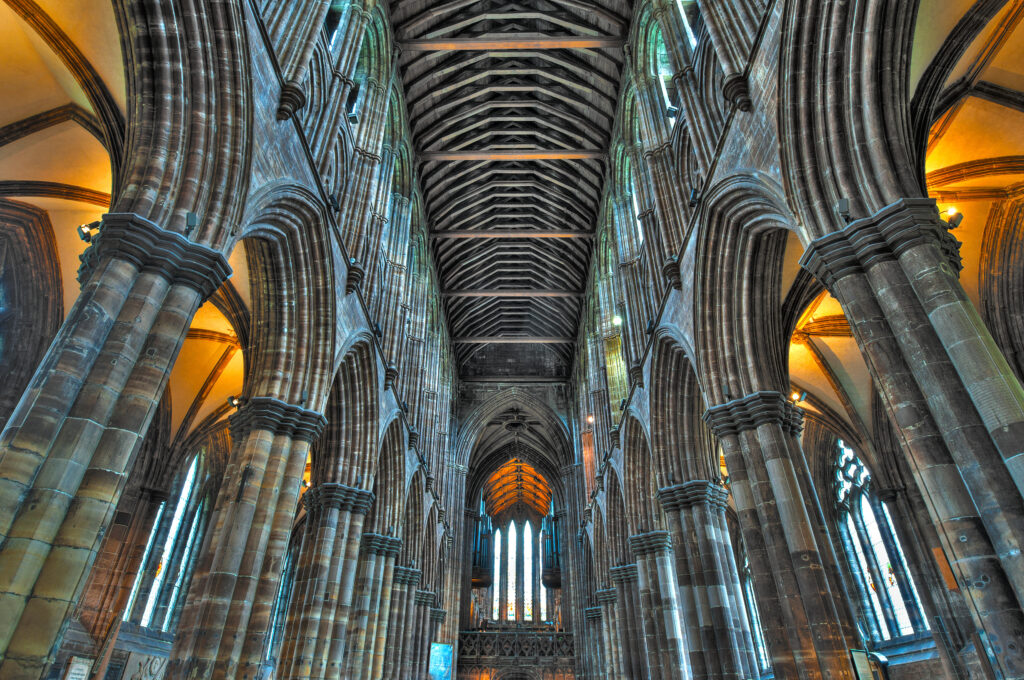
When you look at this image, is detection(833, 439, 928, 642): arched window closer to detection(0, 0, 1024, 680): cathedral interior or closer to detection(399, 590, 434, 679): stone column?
detection(0, 0, 1024, 680): cathedral interior

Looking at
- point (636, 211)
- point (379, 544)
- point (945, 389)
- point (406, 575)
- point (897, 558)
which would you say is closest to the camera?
point (945, 389)

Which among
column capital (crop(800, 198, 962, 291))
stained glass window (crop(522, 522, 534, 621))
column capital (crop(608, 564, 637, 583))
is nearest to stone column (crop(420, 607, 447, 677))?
column capital (crop(608, 564, 637, 583))

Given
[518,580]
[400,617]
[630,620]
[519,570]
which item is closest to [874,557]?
[630,620]

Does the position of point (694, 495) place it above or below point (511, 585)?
below

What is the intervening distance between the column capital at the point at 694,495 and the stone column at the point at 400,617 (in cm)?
935

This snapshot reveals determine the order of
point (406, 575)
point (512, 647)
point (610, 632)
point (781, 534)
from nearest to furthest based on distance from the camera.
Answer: point (781, 534) < point (406, 575) < point (610, 632) < point (512, 647)

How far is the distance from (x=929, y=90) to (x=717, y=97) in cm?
328

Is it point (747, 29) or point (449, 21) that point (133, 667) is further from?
point (449, 21)

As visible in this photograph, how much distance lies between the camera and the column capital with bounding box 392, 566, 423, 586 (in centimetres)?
1745

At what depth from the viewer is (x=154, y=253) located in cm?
567

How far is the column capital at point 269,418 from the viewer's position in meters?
8.51

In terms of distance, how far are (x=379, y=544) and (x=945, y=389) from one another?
12.3 m

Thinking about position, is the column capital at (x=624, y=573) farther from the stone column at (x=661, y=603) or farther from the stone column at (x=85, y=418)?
the stone column at (x=85, y=418)

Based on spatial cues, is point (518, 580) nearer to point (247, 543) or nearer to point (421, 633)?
point (421, 633)
